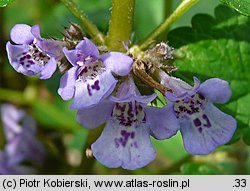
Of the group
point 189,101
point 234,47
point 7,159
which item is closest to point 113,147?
point 189,101

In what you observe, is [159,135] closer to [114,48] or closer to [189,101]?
[189,101]

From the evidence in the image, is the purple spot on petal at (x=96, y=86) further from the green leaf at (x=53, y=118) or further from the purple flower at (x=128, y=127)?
the green leaf at (x=53, y=118)

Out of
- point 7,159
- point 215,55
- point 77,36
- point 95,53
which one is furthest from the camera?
point 7,159

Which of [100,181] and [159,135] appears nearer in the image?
[159,135]

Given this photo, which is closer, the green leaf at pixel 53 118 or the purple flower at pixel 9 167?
the purple flower at pixel 9 167

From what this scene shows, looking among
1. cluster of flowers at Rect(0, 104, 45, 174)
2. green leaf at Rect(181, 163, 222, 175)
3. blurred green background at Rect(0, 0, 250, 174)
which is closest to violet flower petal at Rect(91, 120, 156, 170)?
green leaf at Rect(181, 163, 222, 175)

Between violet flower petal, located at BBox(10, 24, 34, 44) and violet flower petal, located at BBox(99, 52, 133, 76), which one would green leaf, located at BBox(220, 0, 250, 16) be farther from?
violet flower petal, located at BBox(10, 24, 34, 44)

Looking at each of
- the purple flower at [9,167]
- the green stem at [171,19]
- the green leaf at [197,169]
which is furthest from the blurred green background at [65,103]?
the green stem at [171,19]
